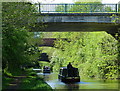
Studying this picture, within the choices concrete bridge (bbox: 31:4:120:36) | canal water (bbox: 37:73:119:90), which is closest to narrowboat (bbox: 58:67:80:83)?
canal water (bbox: 37:73:119:90)

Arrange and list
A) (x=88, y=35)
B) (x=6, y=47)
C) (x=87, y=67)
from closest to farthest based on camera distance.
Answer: (x=6, y=47), (x=87, y=67), (x=88, y=35)

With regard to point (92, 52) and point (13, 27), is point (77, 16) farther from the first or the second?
point (92, 52)

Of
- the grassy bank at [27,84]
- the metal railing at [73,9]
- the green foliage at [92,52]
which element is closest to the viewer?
the grassy bank at [27,84]

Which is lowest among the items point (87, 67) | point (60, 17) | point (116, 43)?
point (87, 67)

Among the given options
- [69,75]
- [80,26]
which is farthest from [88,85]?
[69,75]

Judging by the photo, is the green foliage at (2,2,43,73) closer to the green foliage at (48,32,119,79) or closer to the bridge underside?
the bridge underside

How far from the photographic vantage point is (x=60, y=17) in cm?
2758

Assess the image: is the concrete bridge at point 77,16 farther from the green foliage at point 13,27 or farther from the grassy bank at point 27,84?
the green foliage at point 13,27

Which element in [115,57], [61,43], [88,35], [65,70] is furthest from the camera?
[61,43]

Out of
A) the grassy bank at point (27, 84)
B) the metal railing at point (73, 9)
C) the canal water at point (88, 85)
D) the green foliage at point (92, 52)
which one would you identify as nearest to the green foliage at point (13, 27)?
the grassy bank at point (27, 84)

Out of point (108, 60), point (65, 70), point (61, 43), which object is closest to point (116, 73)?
point (108, 60)

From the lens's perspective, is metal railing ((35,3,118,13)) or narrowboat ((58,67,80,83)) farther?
narrowboat ((58,67,80,83))

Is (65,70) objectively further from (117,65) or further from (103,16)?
(103,16)

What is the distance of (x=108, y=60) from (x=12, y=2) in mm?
17739
